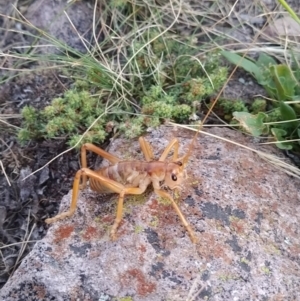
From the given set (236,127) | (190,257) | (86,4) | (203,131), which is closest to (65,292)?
(190,257)

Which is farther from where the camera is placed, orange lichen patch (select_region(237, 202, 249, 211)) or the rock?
orange lichen patch (select_region(237, 202, 249, 211))

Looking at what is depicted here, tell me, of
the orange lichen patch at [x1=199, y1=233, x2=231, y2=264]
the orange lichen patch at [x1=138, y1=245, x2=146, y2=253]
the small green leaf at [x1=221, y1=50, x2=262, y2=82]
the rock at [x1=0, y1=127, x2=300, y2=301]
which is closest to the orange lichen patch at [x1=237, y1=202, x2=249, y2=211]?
the rock at [x1=0, y1=127, x2=300, y2=301]

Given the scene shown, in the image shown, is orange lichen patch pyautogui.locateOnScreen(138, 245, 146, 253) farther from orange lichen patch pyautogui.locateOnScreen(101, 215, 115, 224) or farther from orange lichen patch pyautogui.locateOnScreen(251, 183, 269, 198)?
orange lichen patch pyautogui.locateOnScreen(251, 183, 269, 198)

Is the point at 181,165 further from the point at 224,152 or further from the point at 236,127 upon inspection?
the point at 236,127

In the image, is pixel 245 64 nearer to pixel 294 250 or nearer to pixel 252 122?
pixel 252 122

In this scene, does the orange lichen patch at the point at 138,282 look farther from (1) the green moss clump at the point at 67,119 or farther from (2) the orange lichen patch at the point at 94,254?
(1) the green moss clump at the point at 67,119

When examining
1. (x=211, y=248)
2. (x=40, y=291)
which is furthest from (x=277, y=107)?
(x=40, y=291)
